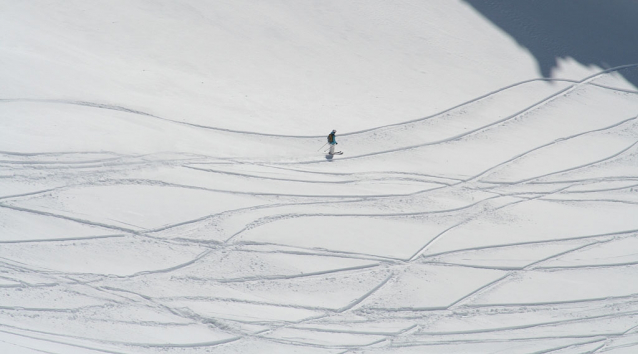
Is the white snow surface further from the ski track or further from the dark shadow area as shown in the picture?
the dark shadow area

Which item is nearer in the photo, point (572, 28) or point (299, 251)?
point (299, 251)

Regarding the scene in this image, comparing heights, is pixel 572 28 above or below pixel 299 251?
above

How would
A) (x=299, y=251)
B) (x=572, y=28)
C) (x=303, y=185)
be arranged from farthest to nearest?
1. (x=572, y=28)
2. (x=303, y=185)
3. (x=299, y=251)

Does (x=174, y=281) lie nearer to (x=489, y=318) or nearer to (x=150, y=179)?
(x=150, y=179)

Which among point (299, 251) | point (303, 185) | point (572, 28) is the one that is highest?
point (572, 28)

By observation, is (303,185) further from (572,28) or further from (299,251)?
(572,28)

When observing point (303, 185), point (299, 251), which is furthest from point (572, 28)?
point (299, 251)

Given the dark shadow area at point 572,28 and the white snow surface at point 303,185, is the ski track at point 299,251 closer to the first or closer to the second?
the white snow surface at point 303,185
